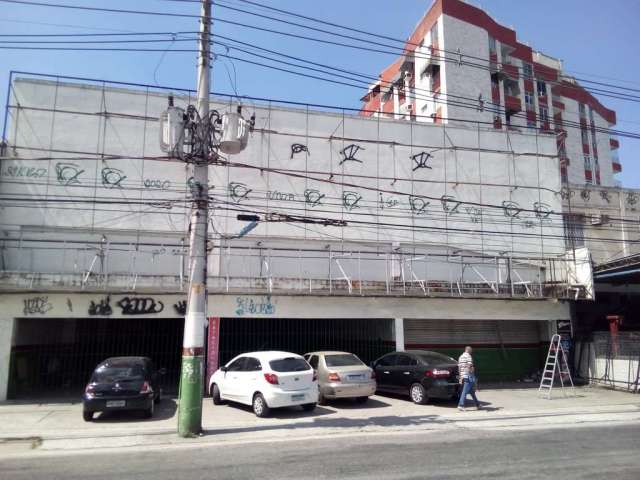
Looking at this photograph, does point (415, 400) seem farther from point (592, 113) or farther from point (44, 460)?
point (592, 113)

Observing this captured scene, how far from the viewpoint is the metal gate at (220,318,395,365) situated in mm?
A: 21172

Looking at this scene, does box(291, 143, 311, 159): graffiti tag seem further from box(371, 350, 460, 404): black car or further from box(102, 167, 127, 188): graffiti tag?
box(371, 350, 460, 404): black car

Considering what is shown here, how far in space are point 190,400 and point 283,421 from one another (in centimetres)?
270

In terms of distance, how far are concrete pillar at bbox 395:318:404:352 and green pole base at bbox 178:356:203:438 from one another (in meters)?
10.1

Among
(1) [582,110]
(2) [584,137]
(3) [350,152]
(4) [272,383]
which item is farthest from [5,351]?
(1) [582,110]

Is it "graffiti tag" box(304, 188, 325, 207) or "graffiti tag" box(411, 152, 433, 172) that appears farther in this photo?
"graffiti tag" box(411, 152, 433, 172)

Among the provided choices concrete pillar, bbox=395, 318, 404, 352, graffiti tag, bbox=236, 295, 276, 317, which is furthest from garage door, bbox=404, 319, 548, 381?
graffiti tag, bbox=236, 295, 276, 317

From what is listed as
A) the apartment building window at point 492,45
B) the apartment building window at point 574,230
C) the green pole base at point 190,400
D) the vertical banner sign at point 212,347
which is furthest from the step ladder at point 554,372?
the apartment building window at point 492,45

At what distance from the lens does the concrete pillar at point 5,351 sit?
16.2 metres

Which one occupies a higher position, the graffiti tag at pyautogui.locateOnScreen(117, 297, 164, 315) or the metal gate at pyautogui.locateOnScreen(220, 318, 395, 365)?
the graffiti tag at pyautogui.locateOnScreen(117, 297, 164, 315)

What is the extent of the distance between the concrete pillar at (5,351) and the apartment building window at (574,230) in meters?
27.3

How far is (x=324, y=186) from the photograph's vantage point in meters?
25.9

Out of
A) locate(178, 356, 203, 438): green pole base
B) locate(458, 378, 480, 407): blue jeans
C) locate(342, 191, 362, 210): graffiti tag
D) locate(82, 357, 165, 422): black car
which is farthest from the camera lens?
locate(342, 191, 362, 210): graffiti tag

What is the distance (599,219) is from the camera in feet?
98.8
